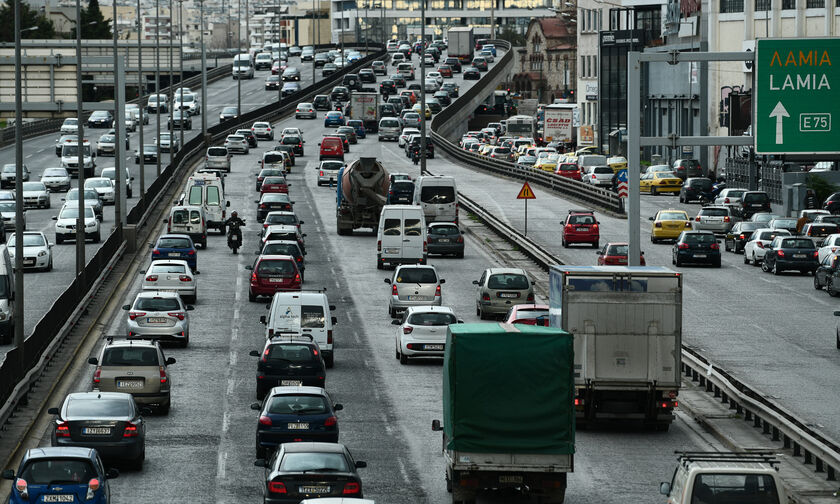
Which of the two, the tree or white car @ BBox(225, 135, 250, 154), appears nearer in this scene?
white car @ BBox(225, 135, 250, 154)

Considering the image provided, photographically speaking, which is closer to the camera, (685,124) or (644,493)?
(644,493)

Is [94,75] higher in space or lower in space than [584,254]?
higher

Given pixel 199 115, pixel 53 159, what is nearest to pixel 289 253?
pixel 53 159

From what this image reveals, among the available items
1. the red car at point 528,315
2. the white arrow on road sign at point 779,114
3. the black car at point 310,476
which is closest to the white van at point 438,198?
the red car at point 528,315

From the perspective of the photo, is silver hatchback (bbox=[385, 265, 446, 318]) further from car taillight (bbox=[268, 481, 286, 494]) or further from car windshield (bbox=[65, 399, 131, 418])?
car taillight (bbox=[268, 481, 286, 494])

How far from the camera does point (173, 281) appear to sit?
1825 inches

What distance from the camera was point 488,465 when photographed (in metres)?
21.8

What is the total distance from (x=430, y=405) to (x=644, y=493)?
9.02m

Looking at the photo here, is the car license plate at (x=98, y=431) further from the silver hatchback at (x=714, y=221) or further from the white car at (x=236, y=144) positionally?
the white car at (x=236, y=144)

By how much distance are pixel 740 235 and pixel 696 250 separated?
6.09 meters

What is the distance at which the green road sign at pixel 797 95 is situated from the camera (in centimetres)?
3359

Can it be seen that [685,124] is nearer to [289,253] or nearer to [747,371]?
[289,253]

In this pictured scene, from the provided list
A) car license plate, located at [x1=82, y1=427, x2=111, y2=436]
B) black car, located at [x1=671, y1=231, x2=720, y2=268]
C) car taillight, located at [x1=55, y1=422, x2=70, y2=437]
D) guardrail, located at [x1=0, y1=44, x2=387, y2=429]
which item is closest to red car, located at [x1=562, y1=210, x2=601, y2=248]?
black car, located at [x1=671, y1=231, x2=720, y2=268]

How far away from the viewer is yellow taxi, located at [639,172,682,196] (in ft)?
288
